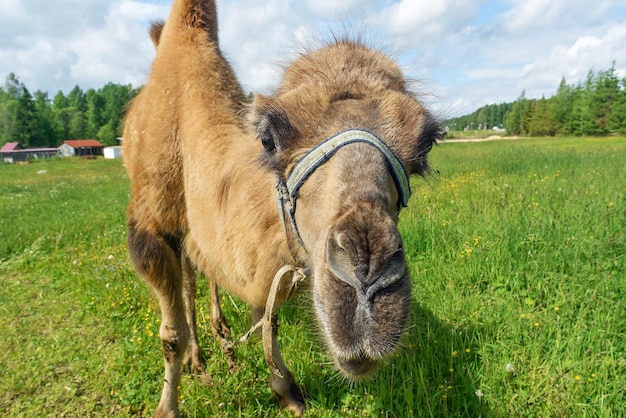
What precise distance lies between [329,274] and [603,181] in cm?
909

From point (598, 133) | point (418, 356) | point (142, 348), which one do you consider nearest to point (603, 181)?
point (418, 356)

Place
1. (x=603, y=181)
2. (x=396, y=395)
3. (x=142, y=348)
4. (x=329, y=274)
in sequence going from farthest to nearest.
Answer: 1. (x=603, y=181)
2. (x=142, y=348)
3. (x=396, y=395)
4. (x=329, y=274)

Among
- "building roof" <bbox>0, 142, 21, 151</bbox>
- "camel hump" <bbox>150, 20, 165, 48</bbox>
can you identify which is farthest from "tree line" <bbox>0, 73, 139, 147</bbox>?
"camel hump" <bbox>150, 20, 165, 48</bbox>

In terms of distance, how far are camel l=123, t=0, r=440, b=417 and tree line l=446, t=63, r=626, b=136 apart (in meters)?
53.1

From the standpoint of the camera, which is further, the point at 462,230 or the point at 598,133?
the point at 598,133

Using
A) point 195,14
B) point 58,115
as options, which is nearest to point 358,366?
point 195,14

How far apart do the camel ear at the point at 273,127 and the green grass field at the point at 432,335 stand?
2.87ft

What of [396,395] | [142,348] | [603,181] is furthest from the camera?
[603,181]

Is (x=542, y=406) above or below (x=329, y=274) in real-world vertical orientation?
below

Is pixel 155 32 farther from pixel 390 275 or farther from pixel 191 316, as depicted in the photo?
pixel 390 275

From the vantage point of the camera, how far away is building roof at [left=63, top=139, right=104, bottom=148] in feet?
264

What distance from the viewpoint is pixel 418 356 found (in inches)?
128

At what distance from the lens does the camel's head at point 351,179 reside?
1.50m

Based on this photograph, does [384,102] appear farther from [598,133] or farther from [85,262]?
[598,133]
